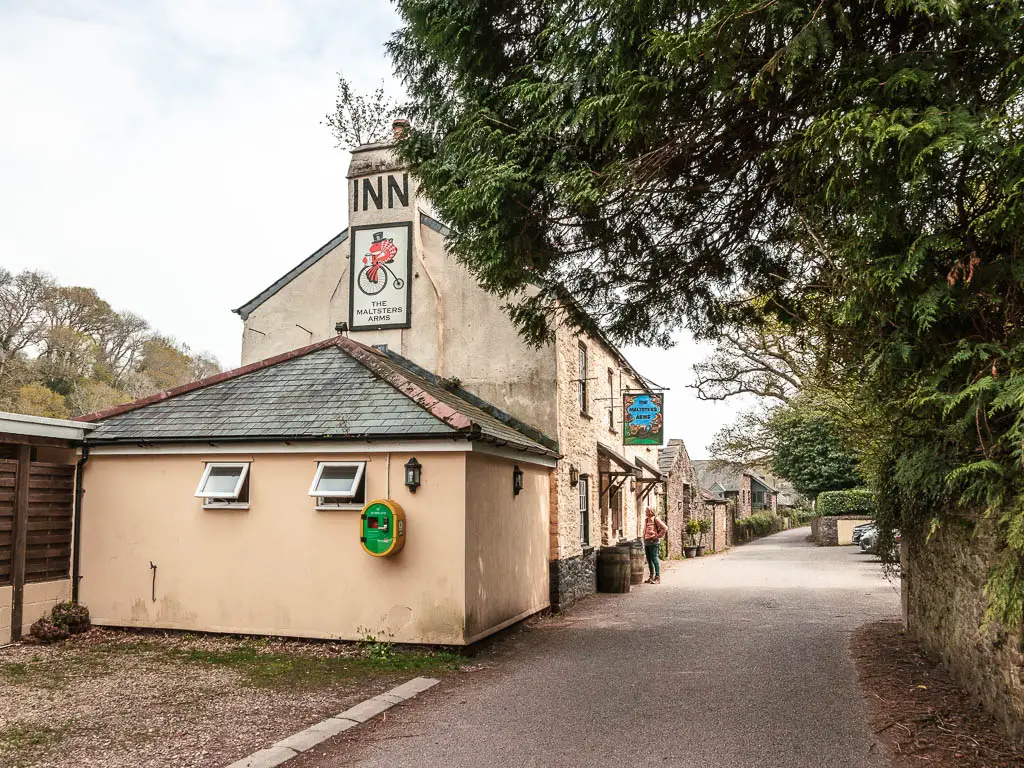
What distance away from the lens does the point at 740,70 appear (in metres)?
6.52

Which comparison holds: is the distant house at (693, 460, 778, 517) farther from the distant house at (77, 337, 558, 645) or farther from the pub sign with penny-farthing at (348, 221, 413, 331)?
the distant house at (77, 337, 558, 645)

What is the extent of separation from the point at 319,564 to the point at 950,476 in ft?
25.6

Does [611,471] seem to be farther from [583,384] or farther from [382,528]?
[382,528]

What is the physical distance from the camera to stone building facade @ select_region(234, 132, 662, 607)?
47.0 feet

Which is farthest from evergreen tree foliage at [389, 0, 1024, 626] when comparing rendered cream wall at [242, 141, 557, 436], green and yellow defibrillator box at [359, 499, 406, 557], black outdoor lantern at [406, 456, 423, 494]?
rendered cream wall at [242, 141, 557, 436]

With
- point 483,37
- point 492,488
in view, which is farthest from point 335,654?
point 483,37

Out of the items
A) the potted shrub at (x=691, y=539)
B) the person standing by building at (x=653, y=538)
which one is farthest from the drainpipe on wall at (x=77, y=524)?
the potted shrub at (x=691, y=539)

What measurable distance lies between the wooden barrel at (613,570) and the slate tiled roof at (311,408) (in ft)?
15.5

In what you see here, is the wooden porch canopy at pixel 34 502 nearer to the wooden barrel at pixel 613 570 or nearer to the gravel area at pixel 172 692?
the gravel area at pixel 172 692

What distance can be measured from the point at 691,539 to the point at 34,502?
23525 millimetres

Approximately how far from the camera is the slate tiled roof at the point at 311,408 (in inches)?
419

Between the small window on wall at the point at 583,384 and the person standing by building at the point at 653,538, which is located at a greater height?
the small window on wall at the point at 583,384

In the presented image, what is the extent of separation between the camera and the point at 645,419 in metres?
16.9

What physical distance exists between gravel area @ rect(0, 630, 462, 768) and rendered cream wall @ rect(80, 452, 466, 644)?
0.33 metres
